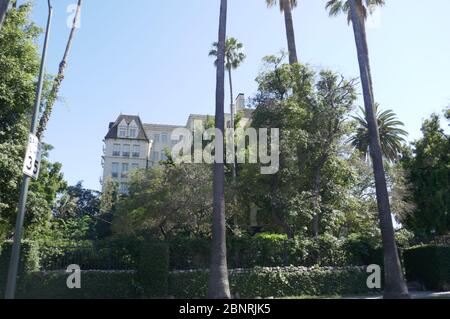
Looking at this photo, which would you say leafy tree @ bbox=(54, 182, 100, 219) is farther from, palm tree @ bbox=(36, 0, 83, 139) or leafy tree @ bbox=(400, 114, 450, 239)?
leafy tree @ bbox=(400, 114, 450, 239)

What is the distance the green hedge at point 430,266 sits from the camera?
20.9 meters

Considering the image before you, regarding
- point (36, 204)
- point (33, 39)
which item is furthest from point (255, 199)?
point (33, 39)

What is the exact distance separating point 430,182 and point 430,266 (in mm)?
12433

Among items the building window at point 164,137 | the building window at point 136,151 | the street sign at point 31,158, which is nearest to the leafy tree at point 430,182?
the street sign at point 31,158

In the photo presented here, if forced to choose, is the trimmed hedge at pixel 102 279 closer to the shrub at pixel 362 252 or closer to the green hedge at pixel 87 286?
the green hedge at pixel 87 286

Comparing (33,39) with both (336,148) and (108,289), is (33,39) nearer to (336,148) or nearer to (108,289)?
(108,289)

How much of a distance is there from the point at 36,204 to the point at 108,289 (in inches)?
188

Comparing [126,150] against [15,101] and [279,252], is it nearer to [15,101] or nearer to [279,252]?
[279,252]

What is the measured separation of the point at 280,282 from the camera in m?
20.3

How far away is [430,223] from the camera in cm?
3244

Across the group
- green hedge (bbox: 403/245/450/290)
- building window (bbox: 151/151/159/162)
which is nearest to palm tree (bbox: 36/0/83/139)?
green hedge (bbox: 403/245/450/290)

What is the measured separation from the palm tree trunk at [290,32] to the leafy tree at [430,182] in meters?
12.4

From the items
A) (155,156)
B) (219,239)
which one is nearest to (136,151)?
(155,156)

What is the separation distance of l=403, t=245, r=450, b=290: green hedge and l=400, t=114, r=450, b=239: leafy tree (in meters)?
8.14
